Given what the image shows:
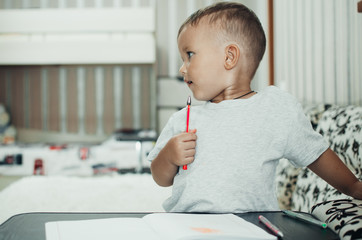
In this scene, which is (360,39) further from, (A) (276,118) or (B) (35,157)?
(B) (35,157)

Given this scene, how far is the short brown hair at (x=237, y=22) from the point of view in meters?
0.70

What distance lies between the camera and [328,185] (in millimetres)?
1106

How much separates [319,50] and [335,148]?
0.74 meters

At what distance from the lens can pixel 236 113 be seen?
663mm

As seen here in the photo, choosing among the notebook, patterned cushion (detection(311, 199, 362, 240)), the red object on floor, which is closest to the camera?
the notebook

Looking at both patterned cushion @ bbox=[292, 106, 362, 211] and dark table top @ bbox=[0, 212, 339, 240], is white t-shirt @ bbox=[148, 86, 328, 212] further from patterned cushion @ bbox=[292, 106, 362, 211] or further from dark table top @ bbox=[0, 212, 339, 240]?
patterned cushion @ bbox=[292, 106, 362, 211]

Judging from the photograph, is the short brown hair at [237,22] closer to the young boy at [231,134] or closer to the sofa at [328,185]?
the young boy at [231,134]

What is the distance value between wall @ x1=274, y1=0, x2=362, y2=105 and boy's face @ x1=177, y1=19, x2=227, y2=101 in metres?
0.88

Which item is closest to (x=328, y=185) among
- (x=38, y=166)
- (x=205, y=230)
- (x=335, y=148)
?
(x=335, y=148)

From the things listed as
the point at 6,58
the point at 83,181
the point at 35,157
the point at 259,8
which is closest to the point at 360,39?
the point at 83,181

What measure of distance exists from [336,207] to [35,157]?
7.84 ft

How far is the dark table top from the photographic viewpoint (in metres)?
0.47

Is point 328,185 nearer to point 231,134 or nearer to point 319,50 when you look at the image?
point 231,134

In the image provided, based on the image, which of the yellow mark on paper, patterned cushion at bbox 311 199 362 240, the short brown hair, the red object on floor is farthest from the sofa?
the red object on floor
